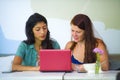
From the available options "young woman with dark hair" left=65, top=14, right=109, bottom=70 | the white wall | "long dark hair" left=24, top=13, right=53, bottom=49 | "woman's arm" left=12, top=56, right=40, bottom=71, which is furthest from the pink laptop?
the white wall

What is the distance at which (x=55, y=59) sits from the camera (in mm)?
2355

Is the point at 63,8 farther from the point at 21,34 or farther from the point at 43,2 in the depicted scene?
the point at 21,34

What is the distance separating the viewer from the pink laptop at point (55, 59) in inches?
92.4

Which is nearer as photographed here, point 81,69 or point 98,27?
point 81,69

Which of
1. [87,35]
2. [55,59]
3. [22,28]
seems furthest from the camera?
[22,28]

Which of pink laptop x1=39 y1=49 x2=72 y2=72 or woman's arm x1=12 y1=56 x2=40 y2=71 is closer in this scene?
pink laptop x1=39 y1=49 x2=72 y2=72

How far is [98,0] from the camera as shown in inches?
140

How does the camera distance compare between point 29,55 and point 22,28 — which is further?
point 22,28

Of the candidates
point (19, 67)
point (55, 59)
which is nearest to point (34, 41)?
point (19, 67)

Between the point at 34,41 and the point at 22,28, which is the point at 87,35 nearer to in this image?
the point at 34,41

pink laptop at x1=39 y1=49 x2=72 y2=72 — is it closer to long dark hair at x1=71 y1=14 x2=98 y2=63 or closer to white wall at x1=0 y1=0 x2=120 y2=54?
long dark hair at x1=71 y1=14 x2=98 y2=63

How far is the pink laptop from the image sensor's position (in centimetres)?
235

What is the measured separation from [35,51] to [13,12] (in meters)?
0.84

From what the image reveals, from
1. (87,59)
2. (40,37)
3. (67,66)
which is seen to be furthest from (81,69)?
(40,37)
